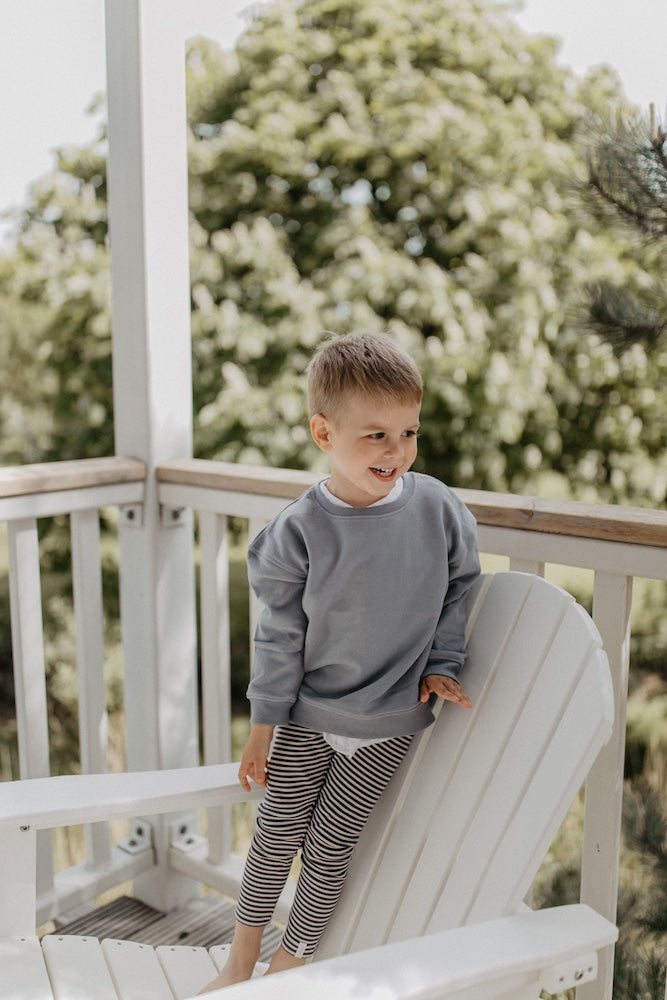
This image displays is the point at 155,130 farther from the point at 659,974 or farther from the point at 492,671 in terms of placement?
the point at 659,974

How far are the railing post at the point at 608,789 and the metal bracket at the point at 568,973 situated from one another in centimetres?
54

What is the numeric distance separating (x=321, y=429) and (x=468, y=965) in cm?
74

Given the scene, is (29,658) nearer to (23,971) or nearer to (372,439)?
(23,971)

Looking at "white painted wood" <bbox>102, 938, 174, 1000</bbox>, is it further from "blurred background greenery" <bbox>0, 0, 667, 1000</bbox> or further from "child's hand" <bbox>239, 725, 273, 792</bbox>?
"blurred background greenery" <bbox>0, 0, 667, 1000</bbox>

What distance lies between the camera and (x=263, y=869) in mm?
1521

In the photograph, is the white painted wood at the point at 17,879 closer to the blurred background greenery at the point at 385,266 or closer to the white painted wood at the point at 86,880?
the white painted wood at the point at 86,880

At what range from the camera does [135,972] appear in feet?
4.59

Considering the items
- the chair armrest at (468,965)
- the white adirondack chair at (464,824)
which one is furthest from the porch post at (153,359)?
the chair armrest at (468,965)

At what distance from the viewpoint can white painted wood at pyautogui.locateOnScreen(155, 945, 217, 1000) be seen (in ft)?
4.56

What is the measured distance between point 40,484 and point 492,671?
112 centimetres

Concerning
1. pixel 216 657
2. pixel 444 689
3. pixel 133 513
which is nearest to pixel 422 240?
pixel 133 513

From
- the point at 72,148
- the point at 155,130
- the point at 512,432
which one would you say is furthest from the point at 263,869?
the point at 72,148

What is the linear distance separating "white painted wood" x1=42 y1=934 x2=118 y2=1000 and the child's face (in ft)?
2.76

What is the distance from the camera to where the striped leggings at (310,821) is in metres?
1.46
